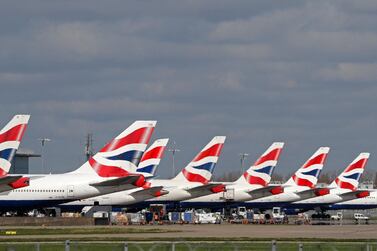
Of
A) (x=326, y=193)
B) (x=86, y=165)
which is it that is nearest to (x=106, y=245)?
(x=86, y=165)

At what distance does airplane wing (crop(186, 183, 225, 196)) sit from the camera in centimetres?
11631

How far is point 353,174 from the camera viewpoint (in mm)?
149875

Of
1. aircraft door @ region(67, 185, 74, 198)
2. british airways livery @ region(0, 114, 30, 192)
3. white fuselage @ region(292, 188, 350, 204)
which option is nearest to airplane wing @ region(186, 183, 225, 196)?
aircraft door @ region(67, 185, 74, 198)

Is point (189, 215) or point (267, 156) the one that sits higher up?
point (267, 156)

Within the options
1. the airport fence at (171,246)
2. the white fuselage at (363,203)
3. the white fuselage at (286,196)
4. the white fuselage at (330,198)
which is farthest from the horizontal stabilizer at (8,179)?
the white fuselage at (363,203)

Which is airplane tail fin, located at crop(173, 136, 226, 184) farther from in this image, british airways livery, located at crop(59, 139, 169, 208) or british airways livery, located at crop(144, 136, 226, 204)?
british airways livery, located at crop(59, 139, 169, 208)

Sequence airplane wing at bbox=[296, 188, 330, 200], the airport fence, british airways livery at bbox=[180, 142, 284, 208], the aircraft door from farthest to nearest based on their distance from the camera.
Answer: airplane wing at bbox=[296, 188, 330, 200] → british airways livery at bbox=[180, 142, 284, 208] → the aircraft door → the airport fence

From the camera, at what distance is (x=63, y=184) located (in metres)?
92.3

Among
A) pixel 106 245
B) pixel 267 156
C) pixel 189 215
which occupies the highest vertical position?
pixel 267 156

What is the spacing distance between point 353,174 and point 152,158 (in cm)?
4313

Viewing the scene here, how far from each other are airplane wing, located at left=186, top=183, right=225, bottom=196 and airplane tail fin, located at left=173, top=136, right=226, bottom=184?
229cm

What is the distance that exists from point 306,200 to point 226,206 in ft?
57.7

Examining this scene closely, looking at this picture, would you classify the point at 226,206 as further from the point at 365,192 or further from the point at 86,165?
the point at 86,165

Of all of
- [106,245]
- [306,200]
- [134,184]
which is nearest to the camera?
[106,245]
